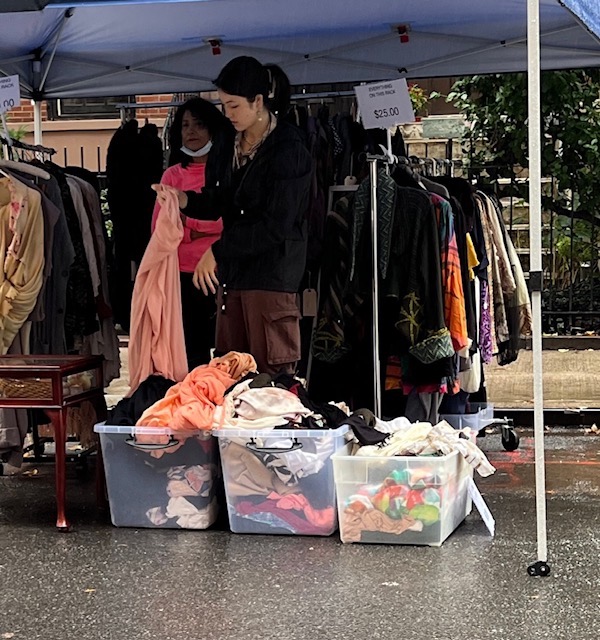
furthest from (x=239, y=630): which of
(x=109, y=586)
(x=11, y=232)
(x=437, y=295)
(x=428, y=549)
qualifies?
(x=11, y=232)

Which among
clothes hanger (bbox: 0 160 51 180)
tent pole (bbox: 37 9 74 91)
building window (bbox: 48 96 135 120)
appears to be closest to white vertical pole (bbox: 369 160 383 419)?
clothes hanger (bbox: 0 160 51 180)

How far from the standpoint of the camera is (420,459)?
5.35m

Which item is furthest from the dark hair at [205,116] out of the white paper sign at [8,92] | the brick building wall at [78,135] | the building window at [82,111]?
the building window at [82,111]

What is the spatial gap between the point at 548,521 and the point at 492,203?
7.95 ft

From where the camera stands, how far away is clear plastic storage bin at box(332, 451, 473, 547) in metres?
5.36

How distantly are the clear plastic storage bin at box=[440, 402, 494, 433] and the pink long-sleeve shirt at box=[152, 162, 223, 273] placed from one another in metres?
1.82

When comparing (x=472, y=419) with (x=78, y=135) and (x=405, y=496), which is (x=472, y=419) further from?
(x=78, y=135)

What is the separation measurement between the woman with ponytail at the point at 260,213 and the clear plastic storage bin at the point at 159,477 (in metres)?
0.66

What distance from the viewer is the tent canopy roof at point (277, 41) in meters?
7.48

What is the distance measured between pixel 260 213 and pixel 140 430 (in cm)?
122

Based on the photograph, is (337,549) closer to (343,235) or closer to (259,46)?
(343,235)

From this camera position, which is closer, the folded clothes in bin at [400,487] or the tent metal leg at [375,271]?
the folded clothes in bin at [400,487]

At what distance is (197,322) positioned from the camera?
7.11m

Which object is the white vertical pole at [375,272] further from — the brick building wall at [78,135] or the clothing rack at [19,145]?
the brick building wall at [78,135]
